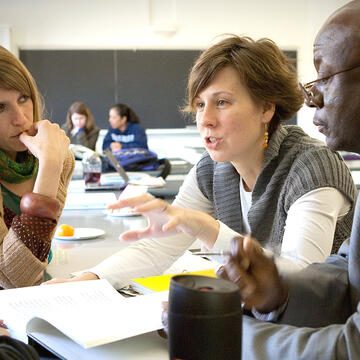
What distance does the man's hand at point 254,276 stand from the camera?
905 mm

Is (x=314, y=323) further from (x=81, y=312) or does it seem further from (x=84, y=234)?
(x=84, y=234)

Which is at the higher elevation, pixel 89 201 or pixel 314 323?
pixel 314 323

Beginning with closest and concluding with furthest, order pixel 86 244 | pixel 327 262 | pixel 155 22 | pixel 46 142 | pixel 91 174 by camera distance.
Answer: pixel 327 262 < pixel 46 142 < pixel 86 244 < pixel 91 174 < pixel 155 22

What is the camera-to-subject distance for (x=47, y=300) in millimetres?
1115

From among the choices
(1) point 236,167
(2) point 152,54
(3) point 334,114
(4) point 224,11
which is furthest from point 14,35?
(3) point 334,114

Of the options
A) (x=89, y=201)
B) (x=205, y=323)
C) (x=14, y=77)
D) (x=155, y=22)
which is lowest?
(x=89, y=201)

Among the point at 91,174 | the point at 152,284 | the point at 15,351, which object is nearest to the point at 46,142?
the point at 152,284

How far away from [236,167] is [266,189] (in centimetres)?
14

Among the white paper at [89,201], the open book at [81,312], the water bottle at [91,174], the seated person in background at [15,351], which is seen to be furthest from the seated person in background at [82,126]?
the seated person in background at [15,351]

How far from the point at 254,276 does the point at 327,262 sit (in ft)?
0.78

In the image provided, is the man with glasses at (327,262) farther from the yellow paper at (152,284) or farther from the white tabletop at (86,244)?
the white tabletop at (86,244)

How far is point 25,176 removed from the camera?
1.77m

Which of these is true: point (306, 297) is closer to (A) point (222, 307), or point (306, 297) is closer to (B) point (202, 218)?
(B) point (202, 218)

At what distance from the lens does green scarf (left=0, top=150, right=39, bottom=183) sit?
5.62 feet
